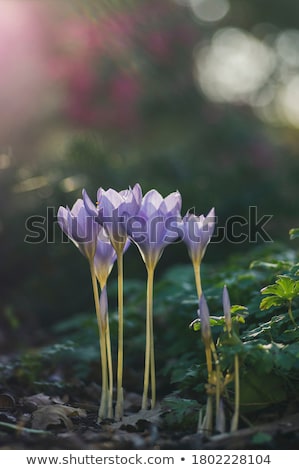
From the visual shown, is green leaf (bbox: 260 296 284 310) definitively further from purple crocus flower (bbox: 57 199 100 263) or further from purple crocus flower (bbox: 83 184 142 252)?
purple crocus flower (bbox: 57 199 100 263)

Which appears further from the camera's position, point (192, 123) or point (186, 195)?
point (192, 123)

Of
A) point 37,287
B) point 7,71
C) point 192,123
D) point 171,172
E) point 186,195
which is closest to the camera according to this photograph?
point 37,287

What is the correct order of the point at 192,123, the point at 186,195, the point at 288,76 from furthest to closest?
the point at 288,76 → the point at 192,123 → the point at 186,195

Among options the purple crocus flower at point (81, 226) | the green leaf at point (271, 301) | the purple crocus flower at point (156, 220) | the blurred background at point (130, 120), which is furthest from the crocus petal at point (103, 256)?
the blurred background at point (130, 120)

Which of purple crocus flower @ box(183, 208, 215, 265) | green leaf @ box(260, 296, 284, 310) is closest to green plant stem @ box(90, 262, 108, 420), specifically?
purple crocus flower @ box(183, 208, 215, 265)

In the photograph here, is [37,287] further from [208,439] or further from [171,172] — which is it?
[208,439]
